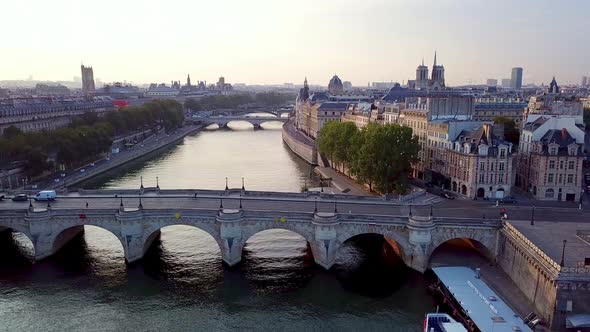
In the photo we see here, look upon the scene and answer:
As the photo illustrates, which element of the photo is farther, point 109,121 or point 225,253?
point 109,121

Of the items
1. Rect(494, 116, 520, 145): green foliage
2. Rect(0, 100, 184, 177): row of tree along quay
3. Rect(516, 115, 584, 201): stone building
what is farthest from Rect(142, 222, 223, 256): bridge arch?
Rect(494, 116, 520, 145): green foliage

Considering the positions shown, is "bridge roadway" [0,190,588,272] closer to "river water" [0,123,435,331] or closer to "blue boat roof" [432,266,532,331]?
"river water" [0,123,435,331]

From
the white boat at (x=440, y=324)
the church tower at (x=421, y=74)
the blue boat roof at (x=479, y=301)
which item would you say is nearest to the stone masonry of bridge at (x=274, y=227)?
the blue boat roof at (x=479, y=301)

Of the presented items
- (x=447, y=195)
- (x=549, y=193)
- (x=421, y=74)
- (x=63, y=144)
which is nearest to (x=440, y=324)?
(x=447, y=195)

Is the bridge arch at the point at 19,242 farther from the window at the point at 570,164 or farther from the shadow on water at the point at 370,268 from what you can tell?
the window at the point at 570,164

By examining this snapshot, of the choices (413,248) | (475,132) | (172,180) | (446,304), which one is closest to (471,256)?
(413,248)

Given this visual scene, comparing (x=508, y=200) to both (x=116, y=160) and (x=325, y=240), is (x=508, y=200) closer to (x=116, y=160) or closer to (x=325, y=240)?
(x=325, y=240)

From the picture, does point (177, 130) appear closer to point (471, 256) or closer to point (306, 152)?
point (306, 152)
